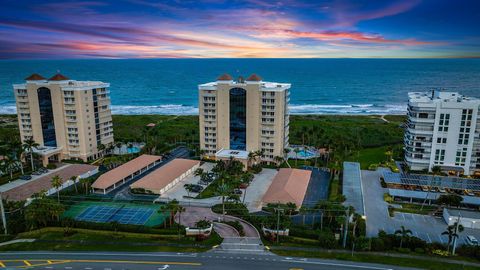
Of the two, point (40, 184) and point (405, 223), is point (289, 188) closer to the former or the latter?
point (405, 223)

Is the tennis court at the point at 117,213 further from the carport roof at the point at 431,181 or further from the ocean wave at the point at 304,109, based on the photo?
the ocean wave at the point at 304,109

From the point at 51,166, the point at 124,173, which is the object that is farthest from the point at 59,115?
the point at 124,173

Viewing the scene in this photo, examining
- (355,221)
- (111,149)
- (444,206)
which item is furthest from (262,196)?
(111,149)

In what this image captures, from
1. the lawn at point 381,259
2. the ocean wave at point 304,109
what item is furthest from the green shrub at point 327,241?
the ocean wave at point 304,109

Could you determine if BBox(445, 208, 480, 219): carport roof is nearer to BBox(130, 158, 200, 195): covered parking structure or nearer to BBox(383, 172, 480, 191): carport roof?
BBox(383, 172, 480, 191): carport roof

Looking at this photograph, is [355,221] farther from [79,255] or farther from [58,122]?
[58,122]
